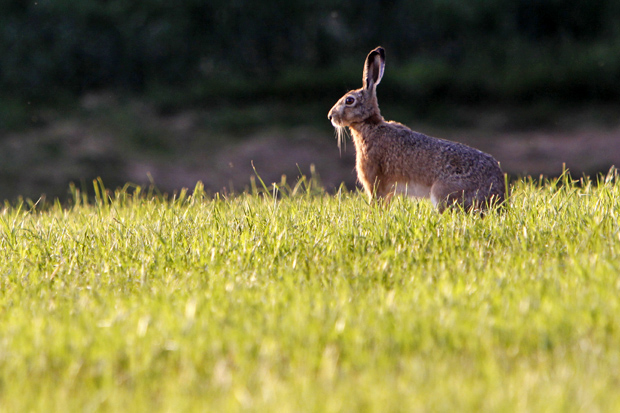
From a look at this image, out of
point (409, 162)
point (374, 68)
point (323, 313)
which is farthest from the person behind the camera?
point (374, 68)

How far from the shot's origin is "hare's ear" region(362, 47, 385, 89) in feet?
22.6

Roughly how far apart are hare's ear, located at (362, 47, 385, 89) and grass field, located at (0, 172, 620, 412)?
1980mm

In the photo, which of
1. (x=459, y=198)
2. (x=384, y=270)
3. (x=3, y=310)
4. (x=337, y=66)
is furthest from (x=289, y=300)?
(x=337, y=66)

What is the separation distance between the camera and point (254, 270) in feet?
14.6

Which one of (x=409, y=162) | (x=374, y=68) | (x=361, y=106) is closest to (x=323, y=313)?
(x=409, y=162)

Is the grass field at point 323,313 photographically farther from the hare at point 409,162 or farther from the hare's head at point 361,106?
the hare's head at point 361,106

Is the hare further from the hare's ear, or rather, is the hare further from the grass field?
the grass field

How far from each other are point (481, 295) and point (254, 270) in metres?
1.44

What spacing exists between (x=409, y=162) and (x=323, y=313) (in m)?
3.20

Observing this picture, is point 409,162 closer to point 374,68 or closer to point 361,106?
point 361,106

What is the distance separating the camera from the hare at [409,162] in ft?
19.7

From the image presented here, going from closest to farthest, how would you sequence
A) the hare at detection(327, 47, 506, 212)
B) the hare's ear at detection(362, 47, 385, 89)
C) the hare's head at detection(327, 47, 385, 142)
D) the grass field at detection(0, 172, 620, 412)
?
1. the grass field at detection(0, 172, 620, 412)
2. the hare at detection(327, 47, 506, 212)
3. the hare's ear at detection(362, 47, 385, 89)
4. the hare's head at detection(327, 47, 385, 142)

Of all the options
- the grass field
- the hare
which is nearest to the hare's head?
the hare

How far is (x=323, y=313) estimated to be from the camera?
11.6 ft
